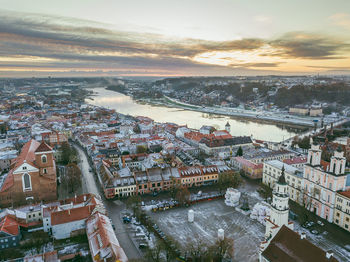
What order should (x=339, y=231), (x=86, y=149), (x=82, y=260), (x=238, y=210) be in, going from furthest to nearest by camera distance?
(x=86, y=149) < (x=238, y=210) < (x=339, y=231) < (x=82, y=260)

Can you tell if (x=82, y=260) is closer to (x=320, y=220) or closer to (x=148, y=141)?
(x=320, y=220)

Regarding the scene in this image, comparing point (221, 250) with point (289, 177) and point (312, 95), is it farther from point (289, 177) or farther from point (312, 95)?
point (312, 95)

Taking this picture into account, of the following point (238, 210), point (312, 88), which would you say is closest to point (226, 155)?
point (238, 210)

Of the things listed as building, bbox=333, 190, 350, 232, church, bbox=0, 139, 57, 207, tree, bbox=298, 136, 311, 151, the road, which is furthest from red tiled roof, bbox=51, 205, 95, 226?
tree, bbox=298, 136, 311, 151

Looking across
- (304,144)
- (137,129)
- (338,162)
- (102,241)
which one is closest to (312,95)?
(304,144)

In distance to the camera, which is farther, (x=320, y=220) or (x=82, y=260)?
(x=320, y=220)

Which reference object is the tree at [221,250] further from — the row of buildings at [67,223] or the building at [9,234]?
the building at [9,234]
